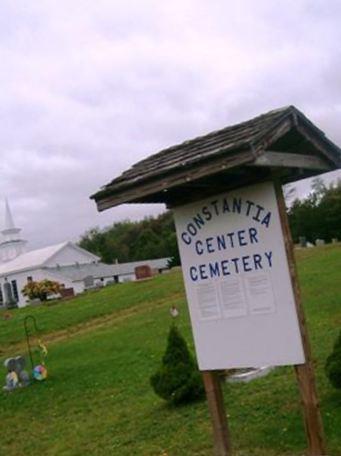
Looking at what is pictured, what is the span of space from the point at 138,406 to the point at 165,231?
245 feet

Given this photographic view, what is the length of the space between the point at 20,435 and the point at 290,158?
6214 millimetres

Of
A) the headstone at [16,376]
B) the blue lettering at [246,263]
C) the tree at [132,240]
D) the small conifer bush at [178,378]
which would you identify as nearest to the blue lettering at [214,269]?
the blue lettering at [246,263]

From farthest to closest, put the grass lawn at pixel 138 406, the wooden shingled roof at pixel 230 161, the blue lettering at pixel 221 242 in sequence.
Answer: the grass lawn at pixel 138 406 < the blue lettering at pixel 221 242 < the wooden shingled roof at pixel 230 161

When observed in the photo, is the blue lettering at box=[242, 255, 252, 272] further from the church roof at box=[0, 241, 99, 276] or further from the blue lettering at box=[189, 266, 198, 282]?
the church roof at box=[0, 241, 99, 276]

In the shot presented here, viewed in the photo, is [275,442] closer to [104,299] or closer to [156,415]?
[156,415]

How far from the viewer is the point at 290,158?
5719 mm

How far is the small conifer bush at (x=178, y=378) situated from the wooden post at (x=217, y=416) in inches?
105

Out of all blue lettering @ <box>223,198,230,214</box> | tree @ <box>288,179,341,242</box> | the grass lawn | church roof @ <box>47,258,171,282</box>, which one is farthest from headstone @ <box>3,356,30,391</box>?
church roof @ <box>47,258,171,282</box>

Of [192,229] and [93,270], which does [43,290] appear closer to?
[93,270]

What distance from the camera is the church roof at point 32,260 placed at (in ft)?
216

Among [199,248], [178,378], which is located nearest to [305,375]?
[199,248]

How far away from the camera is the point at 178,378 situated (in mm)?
8938

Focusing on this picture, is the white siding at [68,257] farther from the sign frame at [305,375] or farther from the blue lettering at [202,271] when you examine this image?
the sign frame at [305,375]

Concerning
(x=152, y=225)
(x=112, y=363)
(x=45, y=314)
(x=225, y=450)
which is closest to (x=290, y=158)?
(x=225, y=450)
